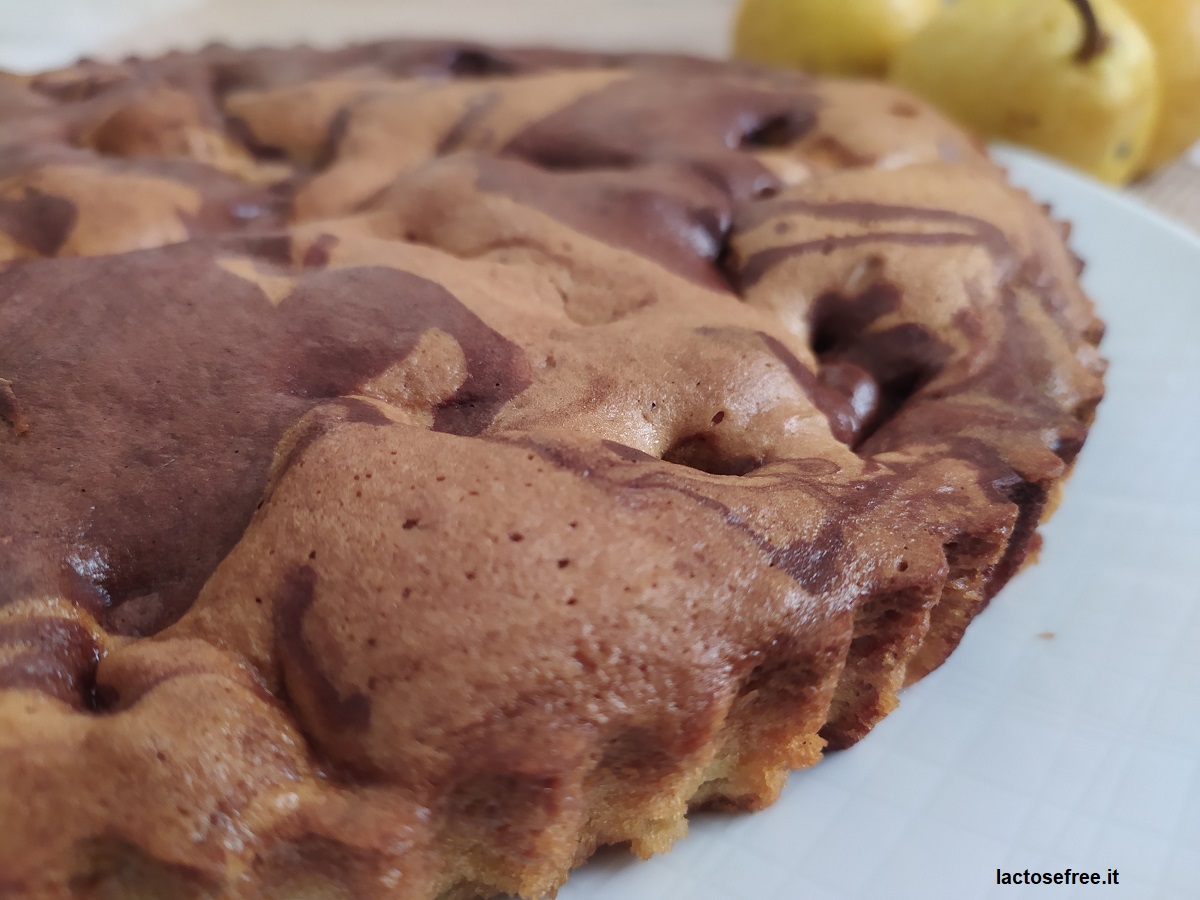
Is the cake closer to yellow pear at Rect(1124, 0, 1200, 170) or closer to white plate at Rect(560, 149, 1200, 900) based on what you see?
white plate at Rect(560, 149, 1200, 900)

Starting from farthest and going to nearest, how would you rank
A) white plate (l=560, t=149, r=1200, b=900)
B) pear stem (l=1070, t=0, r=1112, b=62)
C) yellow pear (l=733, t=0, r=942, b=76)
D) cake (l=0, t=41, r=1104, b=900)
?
1. yellow pear (l=733, t=0, r=942, b=76)
2. pear stem (l=1070, t=0, r=1112, b=62)
3. white plate (l=560, t=149, r=1200, b=900)
4. cake (l=0, t=41, r=1104, b=900)

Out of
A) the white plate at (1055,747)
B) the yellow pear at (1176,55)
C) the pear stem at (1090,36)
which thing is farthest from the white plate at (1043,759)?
the yellow pear at (1176,55)

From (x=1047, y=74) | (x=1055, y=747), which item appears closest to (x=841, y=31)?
(x=1047, y=74)

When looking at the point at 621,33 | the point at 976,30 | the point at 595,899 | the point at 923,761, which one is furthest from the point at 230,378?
the point at 621,33

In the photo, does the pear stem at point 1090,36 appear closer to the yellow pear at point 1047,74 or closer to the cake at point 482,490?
the yellow pear at point 1047,74

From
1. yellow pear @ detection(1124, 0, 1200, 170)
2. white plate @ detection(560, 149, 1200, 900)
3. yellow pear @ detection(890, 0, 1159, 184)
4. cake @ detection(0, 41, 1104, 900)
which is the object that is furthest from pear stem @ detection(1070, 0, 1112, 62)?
white plate @ detection(560, 149, 1200, 900)

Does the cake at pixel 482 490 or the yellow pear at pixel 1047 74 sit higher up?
the yellow pear at pixel 1047 74

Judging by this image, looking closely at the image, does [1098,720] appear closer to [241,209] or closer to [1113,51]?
[241,209]

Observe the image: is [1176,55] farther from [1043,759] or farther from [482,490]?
[482,490]
